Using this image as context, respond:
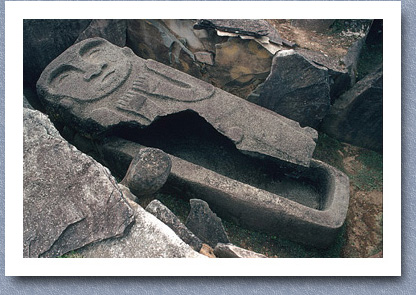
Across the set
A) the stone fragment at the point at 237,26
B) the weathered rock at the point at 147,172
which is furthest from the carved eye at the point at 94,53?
the weathered rock at the point at 147,172

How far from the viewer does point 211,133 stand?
13.4 ft

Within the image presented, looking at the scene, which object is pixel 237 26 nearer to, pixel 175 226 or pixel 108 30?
pixel 108 30

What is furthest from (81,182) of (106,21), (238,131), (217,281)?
Result: (106,21)

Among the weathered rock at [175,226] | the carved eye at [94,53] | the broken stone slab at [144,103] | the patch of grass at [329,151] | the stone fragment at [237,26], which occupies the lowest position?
the weathered rock at [175,226]

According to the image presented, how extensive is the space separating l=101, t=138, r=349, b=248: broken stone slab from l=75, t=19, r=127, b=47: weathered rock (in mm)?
1489

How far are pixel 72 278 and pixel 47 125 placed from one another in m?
1.14

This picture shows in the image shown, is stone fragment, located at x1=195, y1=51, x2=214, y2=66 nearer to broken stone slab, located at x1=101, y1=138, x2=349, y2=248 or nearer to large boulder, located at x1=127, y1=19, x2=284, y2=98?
large boulder, located at x1=127, y1=19, x2=284, y2=98

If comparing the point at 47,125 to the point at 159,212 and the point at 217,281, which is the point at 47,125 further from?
the point at 217,281

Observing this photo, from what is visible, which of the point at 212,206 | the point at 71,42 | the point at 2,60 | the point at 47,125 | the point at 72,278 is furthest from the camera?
the point at 71,42

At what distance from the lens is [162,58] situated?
16.0ft

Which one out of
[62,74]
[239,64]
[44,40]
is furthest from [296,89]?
[44,40]

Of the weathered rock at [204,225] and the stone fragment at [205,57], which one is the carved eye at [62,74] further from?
the weathered rock at [204,225]

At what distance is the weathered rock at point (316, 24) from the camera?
5223 millimetres

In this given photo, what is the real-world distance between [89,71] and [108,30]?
91 centimetres
